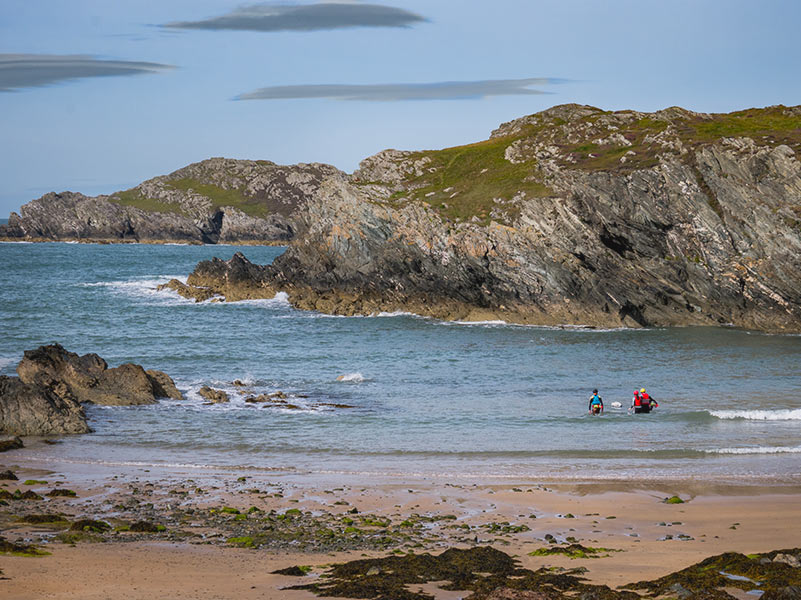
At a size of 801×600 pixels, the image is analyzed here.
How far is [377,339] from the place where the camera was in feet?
148

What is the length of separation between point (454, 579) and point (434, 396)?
19.0 meters

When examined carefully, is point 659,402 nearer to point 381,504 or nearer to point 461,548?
point 381,504

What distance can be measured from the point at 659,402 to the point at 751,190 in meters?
25.6

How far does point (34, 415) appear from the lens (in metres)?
24.1

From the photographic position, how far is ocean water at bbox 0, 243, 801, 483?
21875 millimetres

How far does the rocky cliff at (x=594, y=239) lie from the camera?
4881 cm

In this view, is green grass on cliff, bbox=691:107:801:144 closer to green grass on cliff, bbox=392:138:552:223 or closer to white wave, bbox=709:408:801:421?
green grass on cliff, bbox=392:138:552:223

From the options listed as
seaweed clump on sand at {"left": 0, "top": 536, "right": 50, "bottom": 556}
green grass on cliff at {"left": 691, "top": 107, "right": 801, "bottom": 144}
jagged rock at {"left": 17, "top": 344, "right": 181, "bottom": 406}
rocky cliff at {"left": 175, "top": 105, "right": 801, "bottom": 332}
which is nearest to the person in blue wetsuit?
jagged rock at {"left": 17, "top": 344, "right": 181, "bottom": 406}

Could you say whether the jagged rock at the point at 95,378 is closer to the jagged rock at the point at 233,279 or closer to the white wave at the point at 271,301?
the white wave at the point at 271,301

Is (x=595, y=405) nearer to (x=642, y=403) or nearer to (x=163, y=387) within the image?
(x=642, y=403)

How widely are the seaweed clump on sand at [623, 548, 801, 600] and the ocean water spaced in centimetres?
775

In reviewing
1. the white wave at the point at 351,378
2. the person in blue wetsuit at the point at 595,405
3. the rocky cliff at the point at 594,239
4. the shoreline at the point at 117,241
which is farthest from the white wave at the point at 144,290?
the shoreline at the point at 117,241

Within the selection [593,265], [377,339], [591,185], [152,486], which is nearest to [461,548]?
[152,486]

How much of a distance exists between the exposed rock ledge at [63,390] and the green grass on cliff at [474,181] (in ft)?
106
